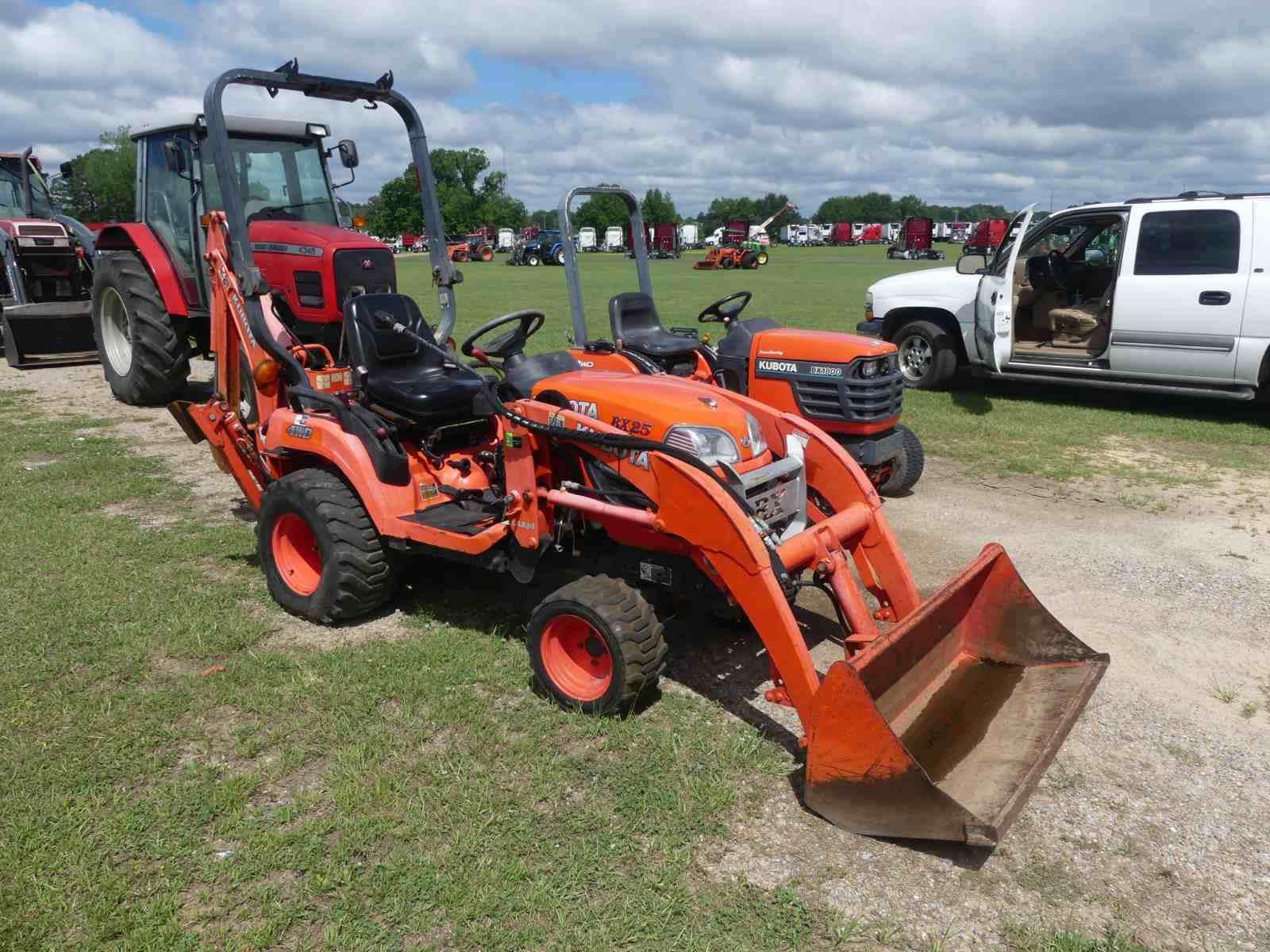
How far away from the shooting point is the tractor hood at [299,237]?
20.7ft

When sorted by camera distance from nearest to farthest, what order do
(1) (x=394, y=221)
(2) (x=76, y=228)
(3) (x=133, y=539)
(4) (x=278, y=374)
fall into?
1. (4) (x=278, y=374)
2. (3) (x=133, y=539)
3. (2) (x=76, y=228)
4. (1) (x=394, y=221)

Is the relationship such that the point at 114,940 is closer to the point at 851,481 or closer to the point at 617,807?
the point at 617,807

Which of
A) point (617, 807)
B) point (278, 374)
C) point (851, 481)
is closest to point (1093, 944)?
point (617, 807)

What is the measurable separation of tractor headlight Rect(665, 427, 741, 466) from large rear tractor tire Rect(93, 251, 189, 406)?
677 cm

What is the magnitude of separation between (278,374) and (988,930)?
4044mm

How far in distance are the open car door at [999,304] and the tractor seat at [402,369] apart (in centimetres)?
582

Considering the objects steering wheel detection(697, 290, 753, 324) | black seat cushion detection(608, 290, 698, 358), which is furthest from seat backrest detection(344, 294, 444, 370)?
steering wheel detection(697, 290, 753, 324)

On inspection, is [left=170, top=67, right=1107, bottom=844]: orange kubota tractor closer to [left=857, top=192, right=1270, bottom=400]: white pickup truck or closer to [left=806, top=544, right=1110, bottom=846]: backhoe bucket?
[left=806, top=544, right=1110, bottom=846]: backhoe bucket

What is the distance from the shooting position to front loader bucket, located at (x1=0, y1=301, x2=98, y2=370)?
10703 millimetres

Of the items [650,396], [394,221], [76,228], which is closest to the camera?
[650,396]

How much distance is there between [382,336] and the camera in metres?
4.59

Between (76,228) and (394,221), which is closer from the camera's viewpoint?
(76,228)

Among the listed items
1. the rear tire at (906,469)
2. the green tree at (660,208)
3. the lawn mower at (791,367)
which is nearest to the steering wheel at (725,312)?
the lawn mower at (791,367)

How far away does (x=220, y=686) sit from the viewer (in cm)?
381
